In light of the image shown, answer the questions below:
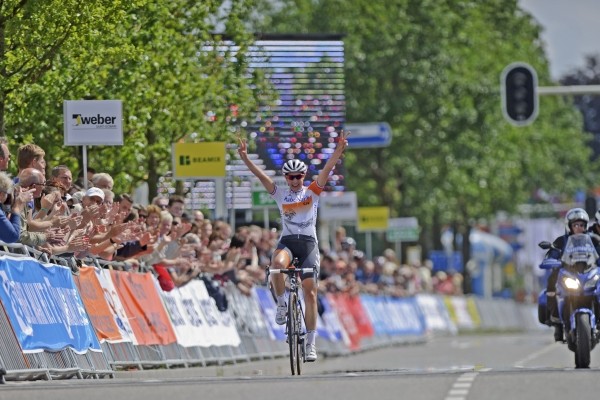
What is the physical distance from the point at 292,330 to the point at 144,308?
2812 mm

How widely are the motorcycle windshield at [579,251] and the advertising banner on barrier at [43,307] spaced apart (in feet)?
A: 18.3

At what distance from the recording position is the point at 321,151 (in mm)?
36969

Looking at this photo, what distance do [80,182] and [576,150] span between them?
63233mm

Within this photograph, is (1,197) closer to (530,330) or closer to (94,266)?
(94,266)

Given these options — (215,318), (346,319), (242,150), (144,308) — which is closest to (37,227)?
(242,150)

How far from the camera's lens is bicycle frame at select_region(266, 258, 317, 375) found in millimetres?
20141

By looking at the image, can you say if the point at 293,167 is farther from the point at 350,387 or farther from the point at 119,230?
the point at 350,387

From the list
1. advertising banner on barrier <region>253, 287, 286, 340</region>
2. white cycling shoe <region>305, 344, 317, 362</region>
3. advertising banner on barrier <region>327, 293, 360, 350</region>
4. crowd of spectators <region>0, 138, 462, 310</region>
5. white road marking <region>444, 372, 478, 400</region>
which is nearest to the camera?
white road marking <region>444, 372, 478, 400</region>

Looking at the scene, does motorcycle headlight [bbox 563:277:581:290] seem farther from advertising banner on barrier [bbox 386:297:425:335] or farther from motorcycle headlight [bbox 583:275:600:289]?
advertising banner on barrier [bbox 386:297:425:335]

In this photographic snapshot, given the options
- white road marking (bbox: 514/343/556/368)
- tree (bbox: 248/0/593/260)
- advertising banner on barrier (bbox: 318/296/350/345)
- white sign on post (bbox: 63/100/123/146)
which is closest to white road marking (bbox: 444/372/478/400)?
white sign on post (bbox: 63/100/123/146)

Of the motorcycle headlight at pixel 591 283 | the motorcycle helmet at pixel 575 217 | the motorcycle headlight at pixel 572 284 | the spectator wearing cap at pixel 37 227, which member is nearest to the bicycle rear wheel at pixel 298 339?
the spectator wearing cap at pixel 37 227

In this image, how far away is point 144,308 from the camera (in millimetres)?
22578

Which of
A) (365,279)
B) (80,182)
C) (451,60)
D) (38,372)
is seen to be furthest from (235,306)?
(451,60)

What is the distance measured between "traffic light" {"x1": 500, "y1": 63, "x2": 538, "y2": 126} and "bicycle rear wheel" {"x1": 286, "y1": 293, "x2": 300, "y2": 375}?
829 inches
